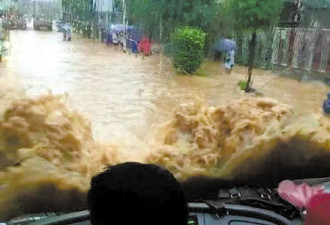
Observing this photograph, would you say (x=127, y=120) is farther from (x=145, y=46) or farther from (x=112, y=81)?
(x=145, y=46)

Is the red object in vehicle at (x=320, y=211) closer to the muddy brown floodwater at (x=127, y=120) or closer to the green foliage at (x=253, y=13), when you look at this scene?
the muddy brown floodwater at (x=127, y=120)

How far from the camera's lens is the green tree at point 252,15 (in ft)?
5.83

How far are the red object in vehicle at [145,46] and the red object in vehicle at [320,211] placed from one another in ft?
3.11

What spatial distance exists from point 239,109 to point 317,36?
0.51 metres

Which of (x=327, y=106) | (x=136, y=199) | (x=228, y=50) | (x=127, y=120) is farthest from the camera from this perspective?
(x=327, y=106)

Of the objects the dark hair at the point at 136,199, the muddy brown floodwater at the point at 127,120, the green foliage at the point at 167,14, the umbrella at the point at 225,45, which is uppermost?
the green foliage at the point at 167,14

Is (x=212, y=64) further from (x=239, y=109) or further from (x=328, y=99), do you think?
(x=328, y=99)

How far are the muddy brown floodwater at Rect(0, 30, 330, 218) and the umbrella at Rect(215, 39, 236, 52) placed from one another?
7 cm

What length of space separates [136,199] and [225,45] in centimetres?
128

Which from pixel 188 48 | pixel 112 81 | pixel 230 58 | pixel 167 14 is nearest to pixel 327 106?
pixel 230 58

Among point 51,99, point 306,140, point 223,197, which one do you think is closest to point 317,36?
point 306,140

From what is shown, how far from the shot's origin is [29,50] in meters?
→ 1.63

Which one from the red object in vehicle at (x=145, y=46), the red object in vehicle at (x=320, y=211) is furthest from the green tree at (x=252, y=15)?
the red object in vehicle at (x=320, y=211)

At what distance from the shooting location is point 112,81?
5.75 ft
